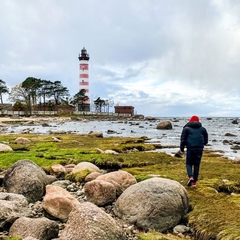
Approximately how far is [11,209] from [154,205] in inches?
136

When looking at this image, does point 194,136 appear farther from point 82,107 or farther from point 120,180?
point 82,107

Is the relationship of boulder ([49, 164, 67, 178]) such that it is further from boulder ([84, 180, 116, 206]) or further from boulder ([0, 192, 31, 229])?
boulder ([0, 192, 31, 229])

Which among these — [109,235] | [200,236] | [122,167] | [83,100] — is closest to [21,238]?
[109,235]

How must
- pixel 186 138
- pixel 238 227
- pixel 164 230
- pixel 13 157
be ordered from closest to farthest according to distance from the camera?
pixel 238 227 → pixel 164 230 → pixel 186 138 → pixel 13 157

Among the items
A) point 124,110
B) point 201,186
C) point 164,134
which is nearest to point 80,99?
point 124,110

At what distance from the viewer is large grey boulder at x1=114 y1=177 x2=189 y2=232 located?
8000 mm

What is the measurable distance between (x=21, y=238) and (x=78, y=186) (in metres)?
4.96

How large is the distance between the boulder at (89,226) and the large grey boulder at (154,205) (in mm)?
1453

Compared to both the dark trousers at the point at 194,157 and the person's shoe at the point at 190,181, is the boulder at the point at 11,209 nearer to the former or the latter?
the person's shoe at the point at 190,181

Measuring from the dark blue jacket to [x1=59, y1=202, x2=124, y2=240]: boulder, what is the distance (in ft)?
15.5

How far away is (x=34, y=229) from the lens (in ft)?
22.0

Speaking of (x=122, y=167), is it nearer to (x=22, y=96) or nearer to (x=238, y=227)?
(x=238, y=227)

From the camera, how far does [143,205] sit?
8.19 m

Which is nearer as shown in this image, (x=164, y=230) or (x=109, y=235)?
(x=109, y=235)
